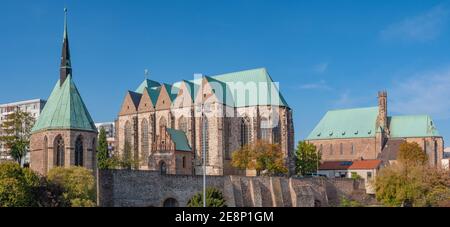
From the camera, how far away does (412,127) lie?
335 ft

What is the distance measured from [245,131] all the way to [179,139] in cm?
1021

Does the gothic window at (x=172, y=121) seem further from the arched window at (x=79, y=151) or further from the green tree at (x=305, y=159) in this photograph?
the arched window at (x=79, y=151)

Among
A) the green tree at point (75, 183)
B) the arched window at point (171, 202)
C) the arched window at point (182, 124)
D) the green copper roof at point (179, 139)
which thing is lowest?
the arched window at point (171, 202)

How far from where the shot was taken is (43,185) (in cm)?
4388

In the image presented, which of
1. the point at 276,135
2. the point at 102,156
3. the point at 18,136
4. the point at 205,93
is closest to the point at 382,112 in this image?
the point at 276,135

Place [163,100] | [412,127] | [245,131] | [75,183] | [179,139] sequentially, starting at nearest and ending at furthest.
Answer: [75,183] < [179,139] < [245,131] < [163,100] < [412,127]

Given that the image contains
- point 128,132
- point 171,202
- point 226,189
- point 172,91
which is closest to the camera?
point 171,202

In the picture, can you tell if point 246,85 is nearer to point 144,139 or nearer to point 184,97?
point 184,97

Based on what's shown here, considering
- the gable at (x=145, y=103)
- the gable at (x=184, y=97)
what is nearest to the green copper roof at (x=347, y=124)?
the gable at (x=184, y=97)

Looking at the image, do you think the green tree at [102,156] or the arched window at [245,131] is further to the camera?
the arched window at [245,131]

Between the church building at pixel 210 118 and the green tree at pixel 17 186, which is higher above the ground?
the church building at pixel 210 118

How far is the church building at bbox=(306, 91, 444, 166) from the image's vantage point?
3885 inches

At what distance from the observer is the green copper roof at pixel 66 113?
5875cm

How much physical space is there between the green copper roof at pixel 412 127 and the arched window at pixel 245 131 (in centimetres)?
3424
